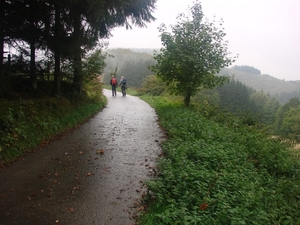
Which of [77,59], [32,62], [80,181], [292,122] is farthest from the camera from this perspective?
[292,122]

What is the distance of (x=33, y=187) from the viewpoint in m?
4.67

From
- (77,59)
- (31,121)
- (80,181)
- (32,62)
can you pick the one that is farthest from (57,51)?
(80,181)

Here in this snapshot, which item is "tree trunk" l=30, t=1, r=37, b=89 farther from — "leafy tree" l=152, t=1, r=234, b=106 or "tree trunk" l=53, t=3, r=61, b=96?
"leafy tree" l=152, t=1, r=234, b=106

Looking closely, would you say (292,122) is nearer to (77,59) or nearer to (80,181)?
(77,59)

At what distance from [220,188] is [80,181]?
9.62ft

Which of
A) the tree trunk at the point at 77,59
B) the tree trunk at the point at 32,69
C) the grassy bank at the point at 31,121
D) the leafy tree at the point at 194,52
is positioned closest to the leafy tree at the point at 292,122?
the leafy tree at the point at 194,52

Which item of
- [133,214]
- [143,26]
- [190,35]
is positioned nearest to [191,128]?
[133,214]

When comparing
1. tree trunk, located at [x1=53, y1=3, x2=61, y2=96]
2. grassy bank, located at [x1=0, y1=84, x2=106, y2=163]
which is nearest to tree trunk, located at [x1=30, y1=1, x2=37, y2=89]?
tree trunk, located at [x1=53, y1=3, x2=61, y2=96]

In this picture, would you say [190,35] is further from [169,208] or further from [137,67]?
[137,67]

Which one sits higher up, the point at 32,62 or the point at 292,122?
the point at 32,62

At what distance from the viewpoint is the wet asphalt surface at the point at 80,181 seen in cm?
385

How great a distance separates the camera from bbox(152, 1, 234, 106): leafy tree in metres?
14.1

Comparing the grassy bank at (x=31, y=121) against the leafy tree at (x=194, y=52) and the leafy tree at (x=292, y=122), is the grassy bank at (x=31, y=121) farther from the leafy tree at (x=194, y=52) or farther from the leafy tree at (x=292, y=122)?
the leafy tree at (x=292, y=122)

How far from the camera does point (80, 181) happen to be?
5051 millimetres
